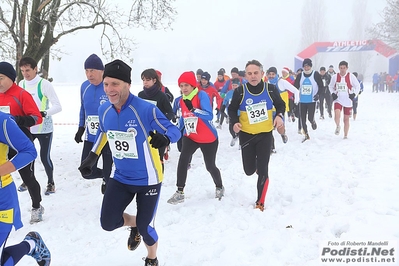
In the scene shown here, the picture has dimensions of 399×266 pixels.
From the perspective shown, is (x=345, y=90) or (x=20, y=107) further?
(x=345, y=90)

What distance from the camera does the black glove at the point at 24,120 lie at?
4.26 meters

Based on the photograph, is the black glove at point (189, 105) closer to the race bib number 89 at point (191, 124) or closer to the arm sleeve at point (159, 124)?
the race bib number 89 at point (191, 124)

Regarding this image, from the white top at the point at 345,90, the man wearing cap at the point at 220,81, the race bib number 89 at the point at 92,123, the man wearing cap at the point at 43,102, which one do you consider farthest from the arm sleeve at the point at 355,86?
the man wearing cap at the point at 43,102

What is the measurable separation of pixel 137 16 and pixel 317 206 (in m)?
7.46

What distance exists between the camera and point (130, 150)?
10.7 feet

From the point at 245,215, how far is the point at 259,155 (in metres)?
0.85

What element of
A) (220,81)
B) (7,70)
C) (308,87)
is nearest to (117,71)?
(7,70)

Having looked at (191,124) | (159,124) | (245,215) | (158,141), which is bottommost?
(245,215)

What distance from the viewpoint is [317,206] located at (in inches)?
191

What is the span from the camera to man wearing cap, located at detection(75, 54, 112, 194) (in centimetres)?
489

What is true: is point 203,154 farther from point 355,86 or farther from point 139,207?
point 355,86

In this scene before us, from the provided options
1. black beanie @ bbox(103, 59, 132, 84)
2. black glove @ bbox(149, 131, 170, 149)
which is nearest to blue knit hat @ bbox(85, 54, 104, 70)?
black beanie @ bbox(103, 59, 132, 84)

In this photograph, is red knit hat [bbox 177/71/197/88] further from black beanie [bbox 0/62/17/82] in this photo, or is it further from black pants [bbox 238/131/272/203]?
black beanie [bbox 0/62/17/82]

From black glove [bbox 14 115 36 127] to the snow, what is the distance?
1.43 meters
